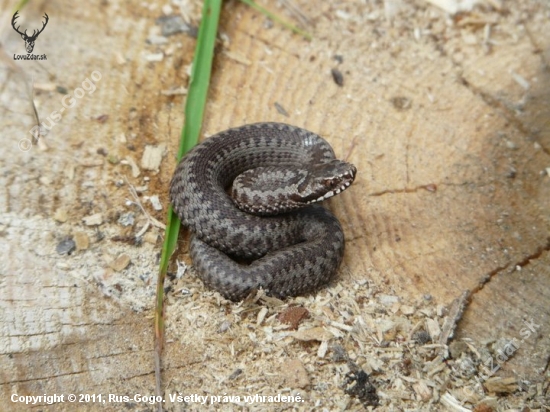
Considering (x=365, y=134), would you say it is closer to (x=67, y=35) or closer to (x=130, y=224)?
(x=130, y=224)

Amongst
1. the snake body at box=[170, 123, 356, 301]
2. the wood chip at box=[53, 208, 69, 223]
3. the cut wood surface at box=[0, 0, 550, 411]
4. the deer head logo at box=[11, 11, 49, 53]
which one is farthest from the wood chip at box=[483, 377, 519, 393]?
the deer head logo at box=[11, 11, 49, 53]

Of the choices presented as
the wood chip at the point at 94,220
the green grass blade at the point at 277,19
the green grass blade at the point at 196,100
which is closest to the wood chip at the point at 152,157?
the green grass blade at the point at 196,100

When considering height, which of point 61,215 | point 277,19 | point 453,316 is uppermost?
point 277,19

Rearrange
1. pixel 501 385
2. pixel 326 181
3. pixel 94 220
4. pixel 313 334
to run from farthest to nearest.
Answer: pixel 326 181 < pixel 94 220 < pixel 313 334 < pixel 501 385

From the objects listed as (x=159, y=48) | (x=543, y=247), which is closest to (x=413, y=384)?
(x=543, y=247)

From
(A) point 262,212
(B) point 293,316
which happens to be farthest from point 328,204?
(B) point 293,316

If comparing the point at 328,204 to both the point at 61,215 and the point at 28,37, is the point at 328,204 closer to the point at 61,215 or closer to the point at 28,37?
the point at 61,215

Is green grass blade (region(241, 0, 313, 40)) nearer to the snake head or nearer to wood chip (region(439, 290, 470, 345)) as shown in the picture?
the snake head
